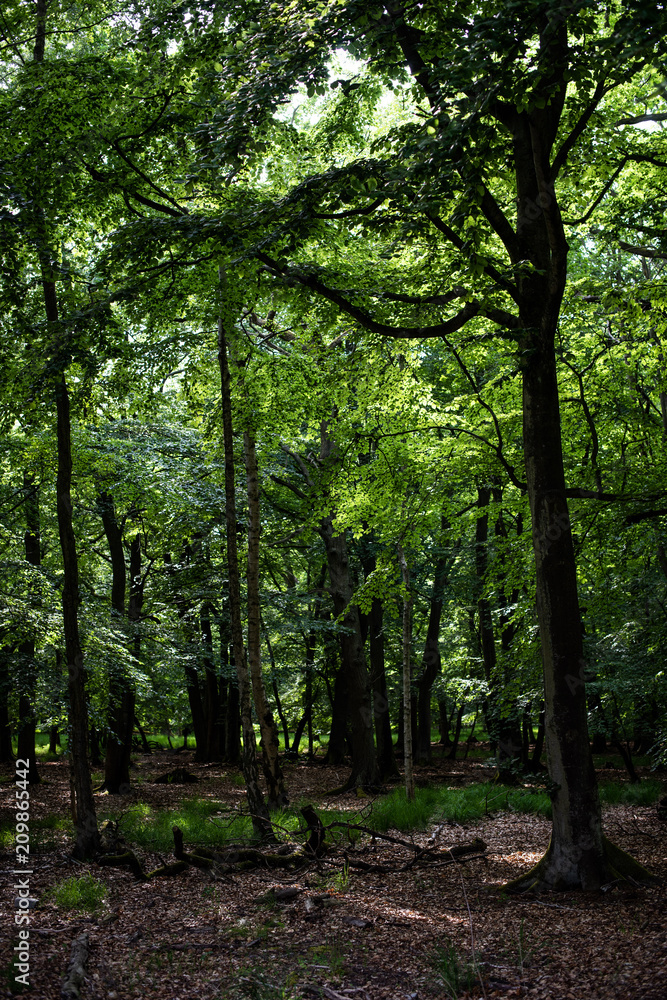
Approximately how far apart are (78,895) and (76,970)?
1757 millimetres

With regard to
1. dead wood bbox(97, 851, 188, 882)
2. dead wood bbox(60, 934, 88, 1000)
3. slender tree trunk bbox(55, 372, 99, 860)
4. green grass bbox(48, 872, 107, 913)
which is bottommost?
dead wood bbox(97, 851, 188, 882)

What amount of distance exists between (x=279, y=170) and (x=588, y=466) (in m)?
6.87

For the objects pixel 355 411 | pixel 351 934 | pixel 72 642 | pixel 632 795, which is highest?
pixel 355 411

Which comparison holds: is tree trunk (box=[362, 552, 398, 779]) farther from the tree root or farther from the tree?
the tree

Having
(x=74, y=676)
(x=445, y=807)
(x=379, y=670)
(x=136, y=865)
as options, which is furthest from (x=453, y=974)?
(x=379, y=670)

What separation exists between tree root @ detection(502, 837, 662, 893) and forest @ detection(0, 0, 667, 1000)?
25mm

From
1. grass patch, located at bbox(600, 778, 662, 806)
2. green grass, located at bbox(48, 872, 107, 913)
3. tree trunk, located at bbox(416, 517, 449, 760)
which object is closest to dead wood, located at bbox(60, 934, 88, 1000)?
green grass, located at bbox(48, 872, 107, 913)

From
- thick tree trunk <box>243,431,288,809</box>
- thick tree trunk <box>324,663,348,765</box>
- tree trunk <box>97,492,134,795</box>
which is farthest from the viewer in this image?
thick tree trunk <box>324,663,348,765</box>

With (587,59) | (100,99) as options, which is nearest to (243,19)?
(100,99)

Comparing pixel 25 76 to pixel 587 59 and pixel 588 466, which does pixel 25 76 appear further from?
pixel 588 466

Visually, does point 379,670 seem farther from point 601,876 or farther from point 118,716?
point 601,876

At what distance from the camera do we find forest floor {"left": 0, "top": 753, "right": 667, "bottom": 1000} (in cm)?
436

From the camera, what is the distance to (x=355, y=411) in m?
9.91

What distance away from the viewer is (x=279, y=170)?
37.6 ft
